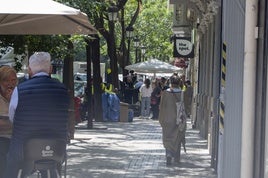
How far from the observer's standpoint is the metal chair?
6.86 m

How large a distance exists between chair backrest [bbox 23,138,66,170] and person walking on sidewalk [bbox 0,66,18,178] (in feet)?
2.36

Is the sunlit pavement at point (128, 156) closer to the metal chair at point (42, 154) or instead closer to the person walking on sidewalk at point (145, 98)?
the metal chair at point (42, 154)

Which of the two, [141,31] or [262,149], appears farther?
[141,31]

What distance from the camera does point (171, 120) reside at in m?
13.3

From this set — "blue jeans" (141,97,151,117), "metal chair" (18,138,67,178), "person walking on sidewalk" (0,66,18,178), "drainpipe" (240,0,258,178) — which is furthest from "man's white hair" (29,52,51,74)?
"blue jeans" (141,97,151,117)

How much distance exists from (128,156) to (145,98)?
48.6 feet

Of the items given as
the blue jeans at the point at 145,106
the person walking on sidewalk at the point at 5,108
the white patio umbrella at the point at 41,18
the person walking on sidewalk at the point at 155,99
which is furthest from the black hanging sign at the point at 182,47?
the person walking on sidewalk at the point at 5,108

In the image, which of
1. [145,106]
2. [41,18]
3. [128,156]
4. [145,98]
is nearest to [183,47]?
[145,98]

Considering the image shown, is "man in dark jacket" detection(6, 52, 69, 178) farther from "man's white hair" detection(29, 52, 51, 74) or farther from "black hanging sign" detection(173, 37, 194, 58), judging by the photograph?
"black hanging sign" detection(173, 37, 194, 58)

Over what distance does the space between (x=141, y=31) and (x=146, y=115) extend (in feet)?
102

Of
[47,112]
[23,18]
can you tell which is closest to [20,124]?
[47,112]

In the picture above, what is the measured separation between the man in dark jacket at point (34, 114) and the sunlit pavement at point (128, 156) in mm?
4574

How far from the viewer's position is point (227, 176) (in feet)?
26.6

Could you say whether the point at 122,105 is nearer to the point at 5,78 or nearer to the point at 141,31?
the point at 5,78
